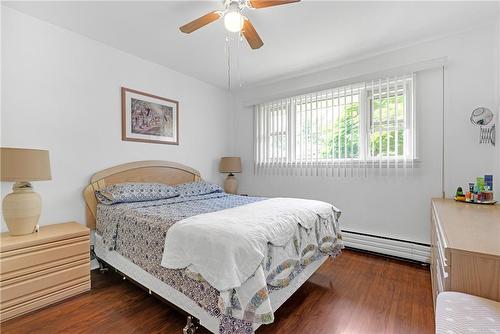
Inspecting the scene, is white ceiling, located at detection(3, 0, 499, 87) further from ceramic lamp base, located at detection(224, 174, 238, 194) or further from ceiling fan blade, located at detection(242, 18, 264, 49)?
ceramic lamp base, located at detection(224, 174, 238, 194)

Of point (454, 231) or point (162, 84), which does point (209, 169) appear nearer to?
point (162, 84)

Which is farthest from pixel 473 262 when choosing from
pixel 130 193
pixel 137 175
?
pixel 137 175

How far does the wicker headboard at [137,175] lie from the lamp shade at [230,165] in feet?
1.42

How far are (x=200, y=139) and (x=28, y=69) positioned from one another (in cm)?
213

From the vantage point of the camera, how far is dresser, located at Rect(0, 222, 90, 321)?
1644 millimetres

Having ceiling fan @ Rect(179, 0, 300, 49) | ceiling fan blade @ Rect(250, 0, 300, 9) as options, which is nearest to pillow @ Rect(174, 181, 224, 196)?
ceiling fan @ Rect(179, 0, 300, 49)

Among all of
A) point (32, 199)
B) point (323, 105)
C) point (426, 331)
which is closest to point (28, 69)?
point (32, 199)

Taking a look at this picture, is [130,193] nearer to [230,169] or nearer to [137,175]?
[137,175]

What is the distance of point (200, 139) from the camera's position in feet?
12.5

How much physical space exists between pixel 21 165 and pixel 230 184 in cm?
261

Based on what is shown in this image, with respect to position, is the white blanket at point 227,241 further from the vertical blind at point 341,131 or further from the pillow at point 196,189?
the vertical blind at point 341,131

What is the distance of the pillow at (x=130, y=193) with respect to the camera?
235 cm

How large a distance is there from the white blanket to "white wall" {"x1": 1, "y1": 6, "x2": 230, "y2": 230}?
157cm

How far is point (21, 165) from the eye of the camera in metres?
1.75
